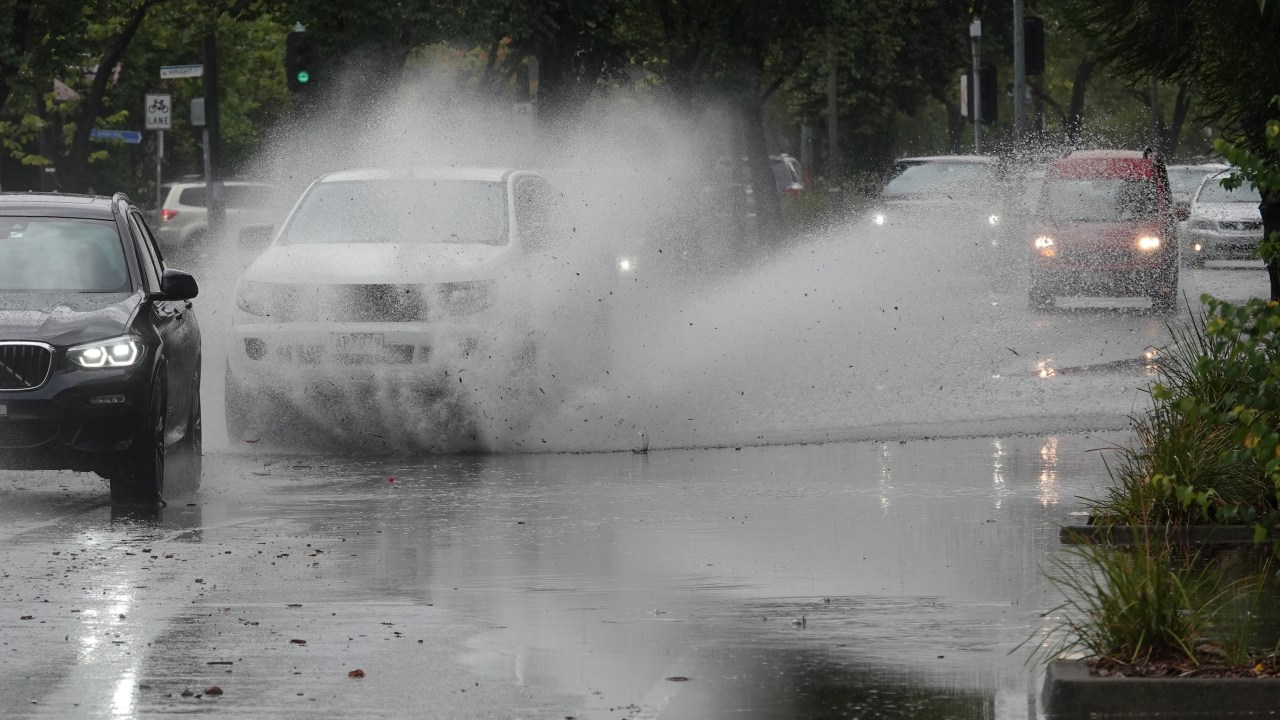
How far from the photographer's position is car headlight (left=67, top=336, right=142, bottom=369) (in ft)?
41.2

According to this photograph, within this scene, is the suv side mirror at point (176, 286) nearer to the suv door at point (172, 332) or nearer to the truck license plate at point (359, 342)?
the suv door at point (172, 332)

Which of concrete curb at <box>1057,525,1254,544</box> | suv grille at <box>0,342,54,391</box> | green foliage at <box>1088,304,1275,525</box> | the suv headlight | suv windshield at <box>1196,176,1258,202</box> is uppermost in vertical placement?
suv windshield at <box>1196,176,1258,202</box>

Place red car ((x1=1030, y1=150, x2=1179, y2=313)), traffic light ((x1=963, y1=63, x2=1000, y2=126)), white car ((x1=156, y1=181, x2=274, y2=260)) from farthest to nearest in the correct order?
1. white car ((x1=156, y1=181, x2=274, y2=260))
2. traffic light ((x1=963, y1=63, x2=1000, y2=126))
3. red car ((x1=1030, y1=150, x2=1179, y2=313))

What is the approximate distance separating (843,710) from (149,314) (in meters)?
6.71

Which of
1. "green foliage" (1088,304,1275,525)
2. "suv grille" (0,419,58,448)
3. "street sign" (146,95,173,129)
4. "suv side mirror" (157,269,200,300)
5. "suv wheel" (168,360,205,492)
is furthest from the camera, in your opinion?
"street sign" (146,95,173,129)

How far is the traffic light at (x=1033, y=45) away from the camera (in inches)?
1359

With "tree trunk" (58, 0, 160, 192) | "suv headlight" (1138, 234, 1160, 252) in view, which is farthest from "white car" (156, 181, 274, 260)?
"suv headlight" (1138, 234, 1160, 252)

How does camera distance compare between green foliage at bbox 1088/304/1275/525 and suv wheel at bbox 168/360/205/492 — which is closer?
green foliage at bbox 1088/304/1275/525

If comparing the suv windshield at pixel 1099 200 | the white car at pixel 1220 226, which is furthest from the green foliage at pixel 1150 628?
the white car at pixel 1220 226

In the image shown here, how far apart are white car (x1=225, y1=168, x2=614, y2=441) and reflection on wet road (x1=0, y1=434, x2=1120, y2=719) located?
3.17ft

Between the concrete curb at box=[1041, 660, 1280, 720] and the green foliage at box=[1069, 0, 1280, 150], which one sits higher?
the green foliage at box=[1069, 0, 1280, 150]

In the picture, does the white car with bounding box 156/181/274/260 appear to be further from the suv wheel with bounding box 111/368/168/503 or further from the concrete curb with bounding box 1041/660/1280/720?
the concrete curb with bounding box 1041/660/1280/720

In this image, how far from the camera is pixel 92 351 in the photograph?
12602mm

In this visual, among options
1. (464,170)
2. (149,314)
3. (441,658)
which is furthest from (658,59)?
(441,658)
